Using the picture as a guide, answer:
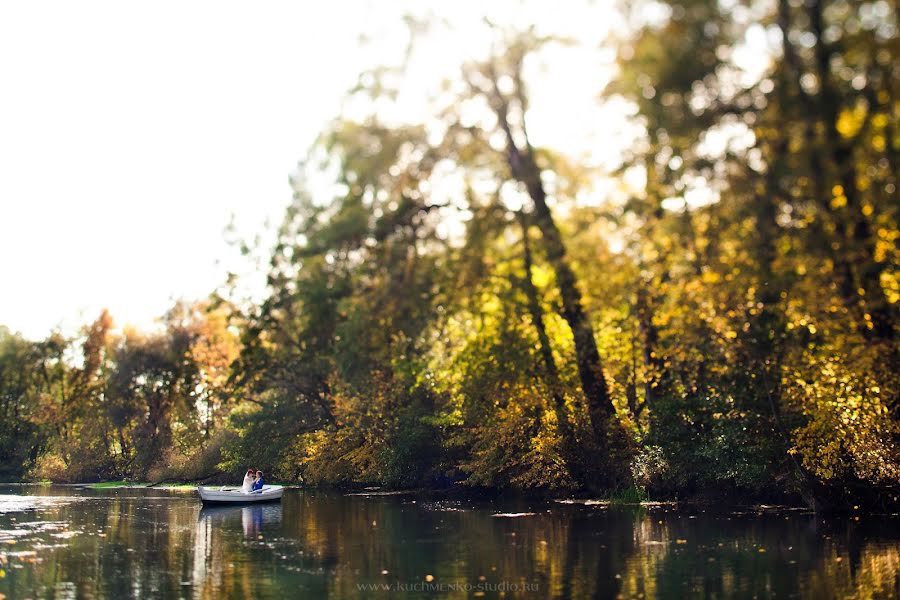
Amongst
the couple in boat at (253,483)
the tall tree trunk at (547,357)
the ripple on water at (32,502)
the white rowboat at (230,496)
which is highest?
the tall tree trunk at (547,357)

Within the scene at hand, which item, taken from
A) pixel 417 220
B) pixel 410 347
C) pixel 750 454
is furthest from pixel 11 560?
pixel 750 454

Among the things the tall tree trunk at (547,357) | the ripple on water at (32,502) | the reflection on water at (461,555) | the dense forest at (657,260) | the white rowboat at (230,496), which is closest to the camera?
the dense forest at (657,260)

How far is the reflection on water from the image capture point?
16672mm

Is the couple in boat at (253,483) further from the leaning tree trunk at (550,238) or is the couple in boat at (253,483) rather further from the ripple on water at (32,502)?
the leaning tree trunk at (550,238)

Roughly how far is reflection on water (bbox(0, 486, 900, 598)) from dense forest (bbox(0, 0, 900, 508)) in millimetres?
2829

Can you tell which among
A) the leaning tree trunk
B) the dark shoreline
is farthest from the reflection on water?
the leaning tree trunk

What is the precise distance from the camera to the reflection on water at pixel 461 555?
54.7ft

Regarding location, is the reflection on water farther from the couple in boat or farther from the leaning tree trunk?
the couple in boat

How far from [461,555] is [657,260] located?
332 inches

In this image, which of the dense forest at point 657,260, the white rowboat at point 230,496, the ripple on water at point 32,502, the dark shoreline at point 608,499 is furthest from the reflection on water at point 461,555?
the ripple on water at point 32,502

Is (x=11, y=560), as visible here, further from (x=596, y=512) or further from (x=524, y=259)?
(x=596, y=512)

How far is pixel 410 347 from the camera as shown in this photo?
23.4 m

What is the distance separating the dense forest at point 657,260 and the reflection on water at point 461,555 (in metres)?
2.83

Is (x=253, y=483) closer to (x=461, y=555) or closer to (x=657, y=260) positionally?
(x=461, y=555)
